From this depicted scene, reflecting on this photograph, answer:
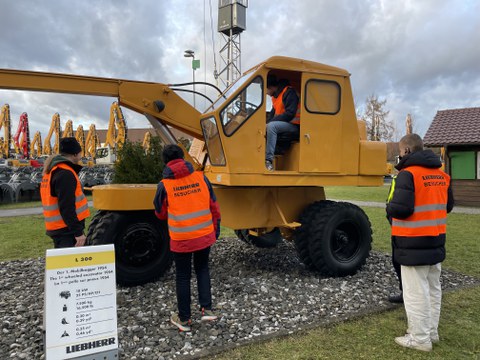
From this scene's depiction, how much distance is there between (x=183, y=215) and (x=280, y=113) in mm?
2453

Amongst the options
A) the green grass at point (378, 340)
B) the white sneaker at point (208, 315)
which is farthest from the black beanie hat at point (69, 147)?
the green grass at point (378, 340)

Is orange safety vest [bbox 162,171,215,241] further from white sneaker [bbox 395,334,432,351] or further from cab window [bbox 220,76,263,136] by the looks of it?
white sneaker [bbox 395,334,432,351]

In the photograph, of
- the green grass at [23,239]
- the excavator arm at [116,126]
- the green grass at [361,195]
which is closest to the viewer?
the green grass at [23,239]

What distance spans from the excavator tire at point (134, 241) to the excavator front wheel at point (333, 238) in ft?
6.51

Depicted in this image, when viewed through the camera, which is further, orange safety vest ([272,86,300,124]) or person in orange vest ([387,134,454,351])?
orange safety vest ([272,86,300,124])

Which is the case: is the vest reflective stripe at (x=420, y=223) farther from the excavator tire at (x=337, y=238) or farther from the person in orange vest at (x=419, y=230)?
the excavator tire at (x=337, y=238)

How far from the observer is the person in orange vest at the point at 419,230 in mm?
3670

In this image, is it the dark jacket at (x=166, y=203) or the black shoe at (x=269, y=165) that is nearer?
the dark jacket at (x=166, y=203)

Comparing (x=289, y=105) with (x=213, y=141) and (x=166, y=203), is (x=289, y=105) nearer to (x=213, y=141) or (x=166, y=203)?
(x=213, y=141)

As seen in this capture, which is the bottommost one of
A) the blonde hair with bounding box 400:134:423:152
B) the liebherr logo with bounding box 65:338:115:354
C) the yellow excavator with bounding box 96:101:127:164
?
the liebherr logo with bounding box 65:338:115:354

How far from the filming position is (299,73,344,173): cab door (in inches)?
219

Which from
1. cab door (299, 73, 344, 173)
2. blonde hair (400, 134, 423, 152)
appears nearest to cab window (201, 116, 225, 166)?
cab door (299, 73, 344, 173)

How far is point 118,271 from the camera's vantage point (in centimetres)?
518

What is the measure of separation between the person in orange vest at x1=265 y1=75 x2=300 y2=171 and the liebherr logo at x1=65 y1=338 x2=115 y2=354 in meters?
3.00
